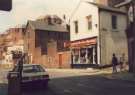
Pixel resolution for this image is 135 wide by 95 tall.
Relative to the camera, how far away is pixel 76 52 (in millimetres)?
46844

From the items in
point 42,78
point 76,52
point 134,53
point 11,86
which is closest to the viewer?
point 11,86

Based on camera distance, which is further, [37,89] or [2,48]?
[2,48]

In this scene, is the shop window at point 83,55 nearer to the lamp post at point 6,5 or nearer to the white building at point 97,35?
the white building at point 97,35

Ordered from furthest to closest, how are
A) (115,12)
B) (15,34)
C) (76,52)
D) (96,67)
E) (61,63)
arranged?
(15,34) < (61,63) < (76,52) < (115,12) < (96,67)

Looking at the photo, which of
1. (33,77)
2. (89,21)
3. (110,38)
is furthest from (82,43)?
(33,77)

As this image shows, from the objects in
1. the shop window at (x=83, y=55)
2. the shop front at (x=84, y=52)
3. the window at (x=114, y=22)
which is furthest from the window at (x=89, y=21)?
the shop window at (x=83, y=55)

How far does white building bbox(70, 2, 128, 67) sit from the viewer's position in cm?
4166

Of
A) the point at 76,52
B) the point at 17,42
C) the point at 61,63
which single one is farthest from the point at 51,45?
the point at 17,42

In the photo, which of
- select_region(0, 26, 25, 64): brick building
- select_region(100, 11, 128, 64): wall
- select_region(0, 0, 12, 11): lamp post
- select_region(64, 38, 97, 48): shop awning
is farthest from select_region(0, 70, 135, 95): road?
select_region(0, 26, 25, 64): brick building

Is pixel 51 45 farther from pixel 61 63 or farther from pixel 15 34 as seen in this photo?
pixel 15 34

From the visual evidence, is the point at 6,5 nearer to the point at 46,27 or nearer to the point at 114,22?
the point at 114,22

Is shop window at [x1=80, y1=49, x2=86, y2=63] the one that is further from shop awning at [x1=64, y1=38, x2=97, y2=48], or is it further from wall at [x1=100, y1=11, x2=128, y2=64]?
wall at [x1=100, y1=11, x2=128, y2=64]

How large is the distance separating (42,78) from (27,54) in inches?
1959

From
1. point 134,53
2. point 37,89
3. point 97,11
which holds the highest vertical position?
point 97,11
